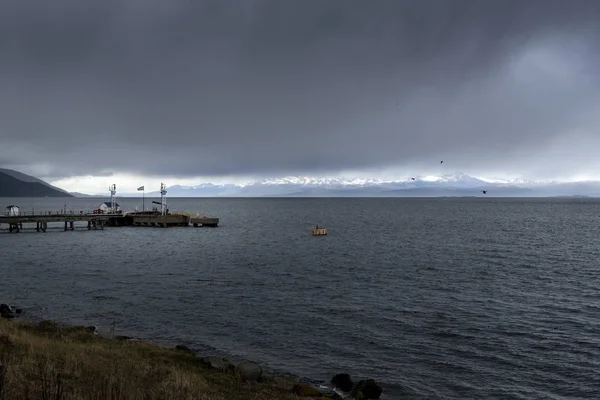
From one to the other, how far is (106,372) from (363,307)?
20.1 metres

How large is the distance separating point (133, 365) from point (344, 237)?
6949 centimetres

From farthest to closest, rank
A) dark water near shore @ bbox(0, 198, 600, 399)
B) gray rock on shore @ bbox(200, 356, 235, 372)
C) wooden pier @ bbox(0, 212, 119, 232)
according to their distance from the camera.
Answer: wooden pier @ bbox(0, 212, 119, 232), dark water near shore @ bbox(0, 198, 600, 399), gray rock on shore @ bbox(200, 356, 235, 372)

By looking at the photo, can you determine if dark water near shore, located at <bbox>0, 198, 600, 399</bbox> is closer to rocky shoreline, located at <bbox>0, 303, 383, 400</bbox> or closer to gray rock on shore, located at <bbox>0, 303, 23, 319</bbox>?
rocky shoreline, located at <bbox>0, 303, 383, 400</bbox>

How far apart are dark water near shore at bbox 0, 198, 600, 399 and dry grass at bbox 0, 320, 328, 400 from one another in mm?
3874

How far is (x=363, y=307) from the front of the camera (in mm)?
31047

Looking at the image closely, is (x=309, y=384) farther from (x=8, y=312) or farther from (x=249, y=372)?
(x=8, y=312)

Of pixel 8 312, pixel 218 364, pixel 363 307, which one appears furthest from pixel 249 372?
pixel 8 312

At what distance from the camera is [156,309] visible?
3028 cm

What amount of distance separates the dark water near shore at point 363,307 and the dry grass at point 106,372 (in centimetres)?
387

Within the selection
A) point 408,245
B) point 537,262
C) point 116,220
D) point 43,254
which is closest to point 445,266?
point 537,262

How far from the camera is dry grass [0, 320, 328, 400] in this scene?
421 inches

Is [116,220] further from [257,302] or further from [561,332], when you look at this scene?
[561,332]

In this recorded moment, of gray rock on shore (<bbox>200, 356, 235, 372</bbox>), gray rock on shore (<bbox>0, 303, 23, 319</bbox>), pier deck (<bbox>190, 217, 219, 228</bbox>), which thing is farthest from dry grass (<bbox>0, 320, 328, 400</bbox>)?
pier deck (<bbox>190, 217, 219, 228</bbox>)

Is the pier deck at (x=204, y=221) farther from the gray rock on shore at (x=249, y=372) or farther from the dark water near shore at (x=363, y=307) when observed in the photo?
the gray rock on shore at (x=249, y=372)
